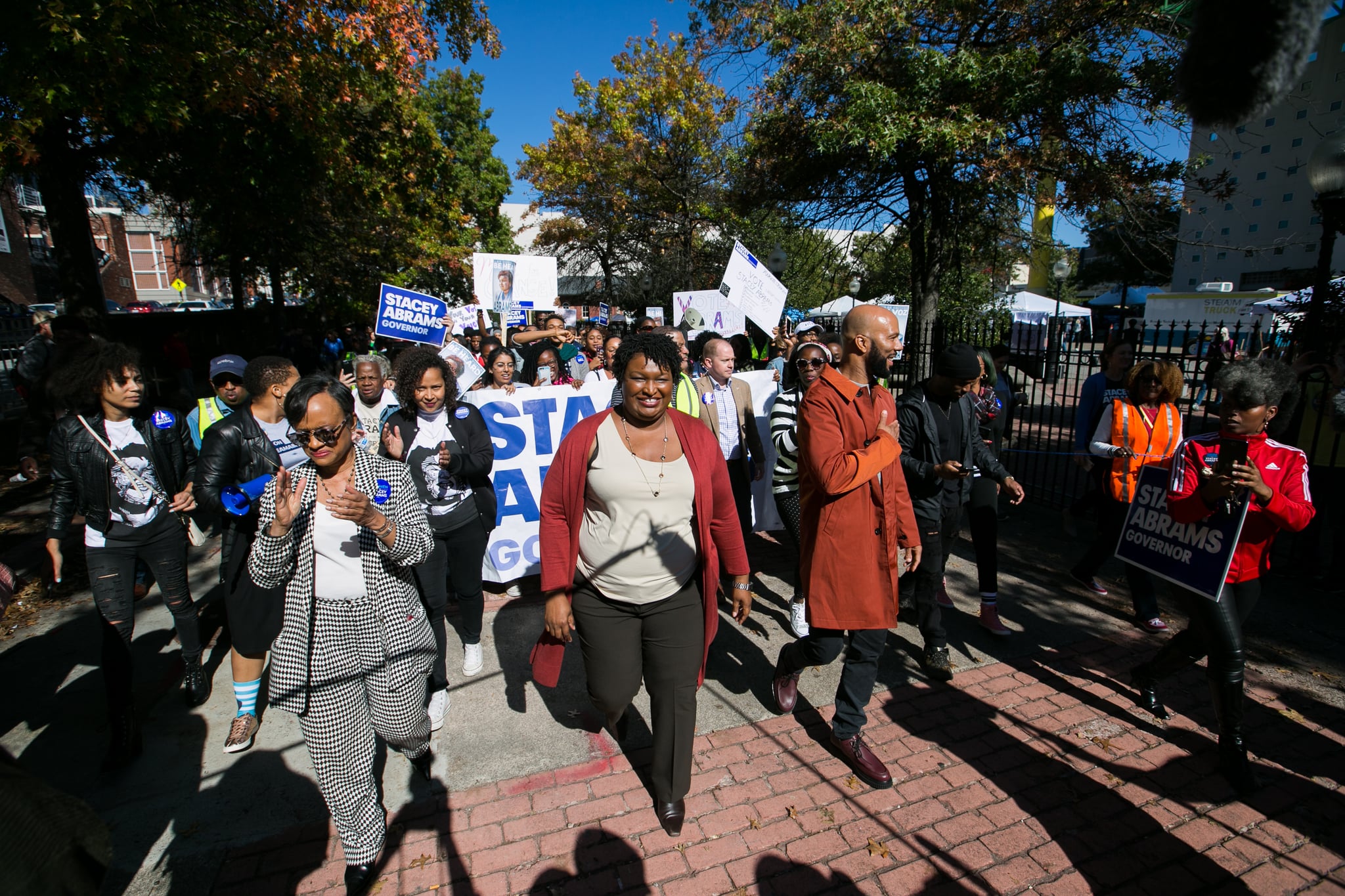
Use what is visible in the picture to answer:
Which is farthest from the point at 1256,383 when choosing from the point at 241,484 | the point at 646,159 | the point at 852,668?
the point at 646,159

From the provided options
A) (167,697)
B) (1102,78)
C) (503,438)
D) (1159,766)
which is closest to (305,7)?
(503,438)

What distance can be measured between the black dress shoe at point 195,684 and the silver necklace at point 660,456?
Answer: 282 centimetres

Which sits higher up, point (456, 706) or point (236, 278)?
point (236, 278)

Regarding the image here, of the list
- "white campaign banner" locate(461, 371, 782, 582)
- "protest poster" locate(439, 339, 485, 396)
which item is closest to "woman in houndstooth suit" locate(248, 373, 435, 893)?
"white campaign banner" locate(461, 371, 782, 582)

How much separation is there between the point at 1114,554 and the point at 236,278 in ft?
71.6

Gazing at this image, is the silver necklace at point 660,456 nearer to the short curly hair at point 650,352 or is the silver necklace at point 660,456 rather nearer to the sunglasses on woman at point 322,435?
the short curly hair at point 650,352

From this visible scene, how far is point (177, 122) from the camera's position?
21.4 feet

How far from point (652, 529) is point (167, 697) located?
314cm

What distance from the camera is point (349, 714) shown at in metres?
2.59

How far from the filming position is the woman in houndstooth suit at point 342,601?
2.41m

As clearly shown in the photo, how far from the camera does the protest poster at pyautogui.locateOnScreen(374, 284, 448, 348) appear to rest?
19.0 feet

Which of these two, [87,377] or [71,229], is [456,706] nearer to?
[87,377]

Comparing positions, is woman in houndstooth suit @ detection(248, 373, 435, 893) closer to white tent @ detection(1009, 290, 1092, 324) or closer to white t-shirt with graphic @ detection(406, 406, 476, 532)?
white t-shirt with graphic @ detection(406, 406, 476, 532)

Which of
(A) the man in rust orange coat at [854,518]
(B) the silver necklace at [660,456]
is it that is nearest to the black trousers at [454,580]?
(B) the silver necklace at [660,456]
